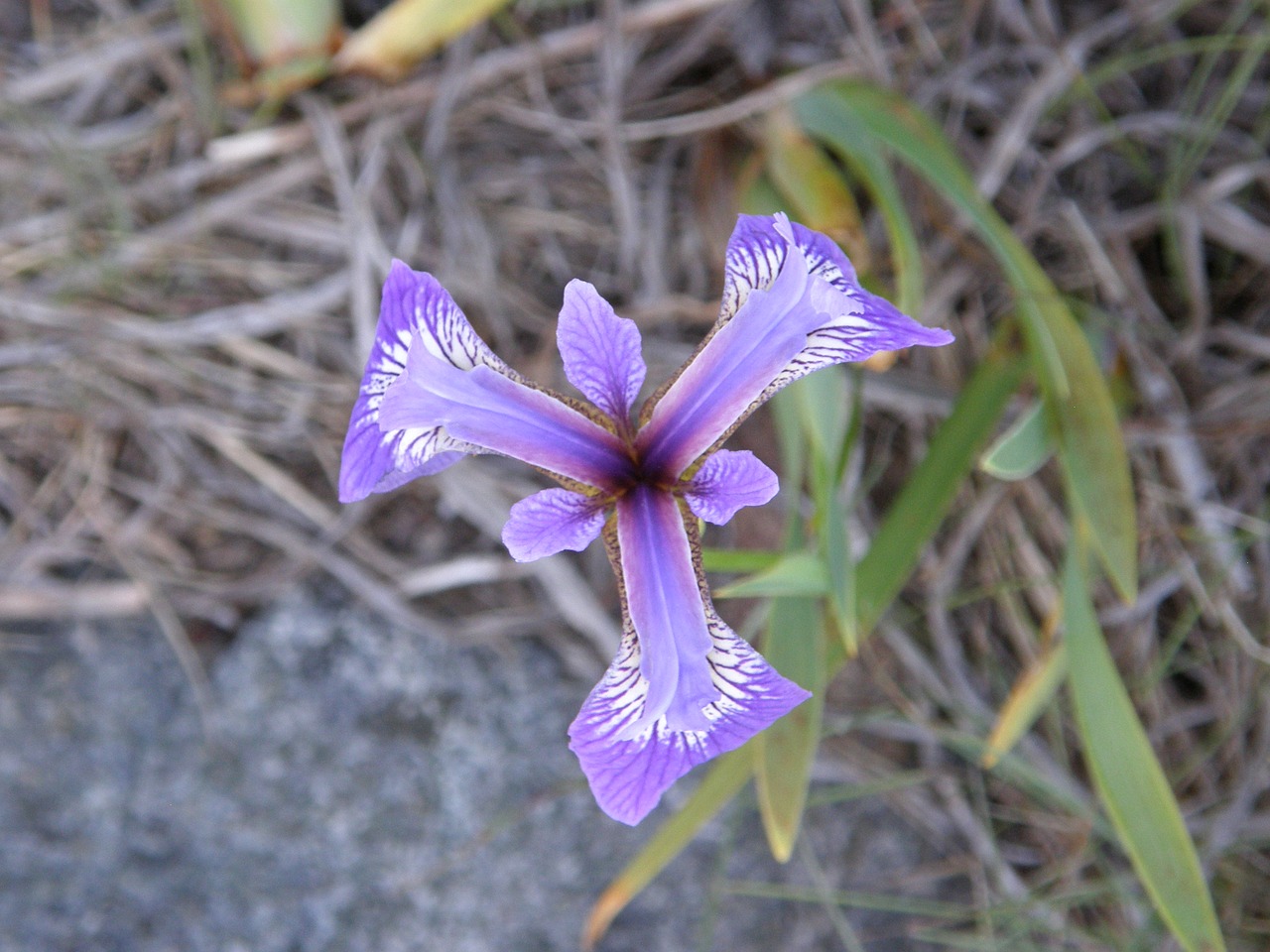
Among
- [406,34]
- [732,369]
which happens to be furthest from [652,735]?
[406,34]

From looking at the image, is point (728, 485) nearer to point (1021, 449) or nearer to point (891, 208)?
point (1021, 449)

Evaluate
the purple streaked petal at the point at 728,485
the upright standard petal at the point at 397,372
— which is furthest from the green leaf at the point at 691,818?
the upright standard petal at the point at 397,372

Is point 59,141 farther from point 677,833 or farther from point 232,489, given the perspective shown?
point 677,833

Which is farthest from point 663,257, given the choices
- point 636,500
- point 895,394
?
point 636,500

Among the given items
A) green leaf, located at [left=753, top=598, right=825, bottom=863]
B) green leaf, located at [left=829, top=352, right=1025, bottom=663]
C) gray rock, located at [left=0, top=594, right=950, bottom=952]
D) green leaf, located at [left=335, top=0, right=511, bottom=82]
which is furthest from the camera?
gray rock, located at [left=0, top=594, right=950, bottom=952]

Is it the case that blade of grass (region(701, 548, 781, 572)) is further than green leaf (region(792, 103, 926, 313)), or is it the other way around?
green leaf (region(792, 103, 926, 313))

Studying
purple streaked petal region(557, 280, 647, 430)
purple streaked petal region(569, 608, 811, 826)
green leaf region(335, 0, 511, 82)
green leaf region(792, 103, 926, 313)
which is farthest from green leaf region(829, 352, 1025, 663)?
green leaf region(335, 0, 511, 82)

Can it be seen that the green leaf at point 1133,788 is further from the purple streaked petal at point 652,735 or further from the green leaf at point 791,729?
the purple streaked petal at point 652,735

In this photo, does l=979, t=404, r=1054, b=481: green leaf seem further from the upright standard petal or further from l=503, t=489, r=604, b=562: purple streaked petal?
the upright standard petal
